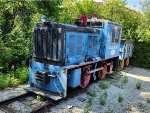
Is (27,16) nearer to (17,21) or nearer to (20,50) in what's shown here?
(17,21)

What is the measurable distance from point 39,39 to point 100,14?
10.8 metres

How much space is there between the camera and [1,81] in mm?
9625

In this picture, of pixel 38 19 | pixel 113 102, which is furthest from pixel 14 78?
pixel 113 102

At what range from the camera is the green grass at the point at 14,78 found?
31.8 ft

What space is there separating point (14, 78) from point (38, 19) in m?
3.83

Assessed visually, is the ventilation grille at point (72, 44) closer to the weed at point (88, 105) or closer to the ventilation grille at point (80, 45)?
the ventilation grille at point (80, 45)

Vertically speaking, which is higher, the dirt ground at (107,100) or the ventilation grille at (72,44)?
the ventilation grille at (72,44)

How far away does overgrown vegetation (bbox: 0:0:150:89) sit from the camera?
33.0ft

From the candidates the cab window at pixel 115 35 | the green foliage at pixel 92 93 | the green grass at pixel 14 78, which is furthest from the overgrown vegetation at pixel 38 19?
Answer: the green foliage at pixel 92 93

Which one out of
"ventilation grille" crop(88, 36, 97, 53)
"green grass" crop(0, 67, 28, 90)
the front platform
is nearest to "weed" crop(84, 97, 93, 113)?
the front platform

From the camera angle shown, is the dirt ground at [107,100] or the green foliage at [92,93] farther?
the green foliage at [92,93]

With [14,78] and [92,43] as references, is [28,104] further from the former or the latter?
[92,43]

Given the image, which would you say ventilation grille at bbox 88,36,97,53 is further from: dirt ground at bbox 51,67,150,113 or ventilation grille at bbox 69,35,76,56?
dirt ground at bbox 51,67,150,113

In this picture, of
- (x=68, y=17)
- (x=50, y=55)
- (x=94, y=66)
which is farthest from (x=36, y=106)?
(x=68, y=17)
